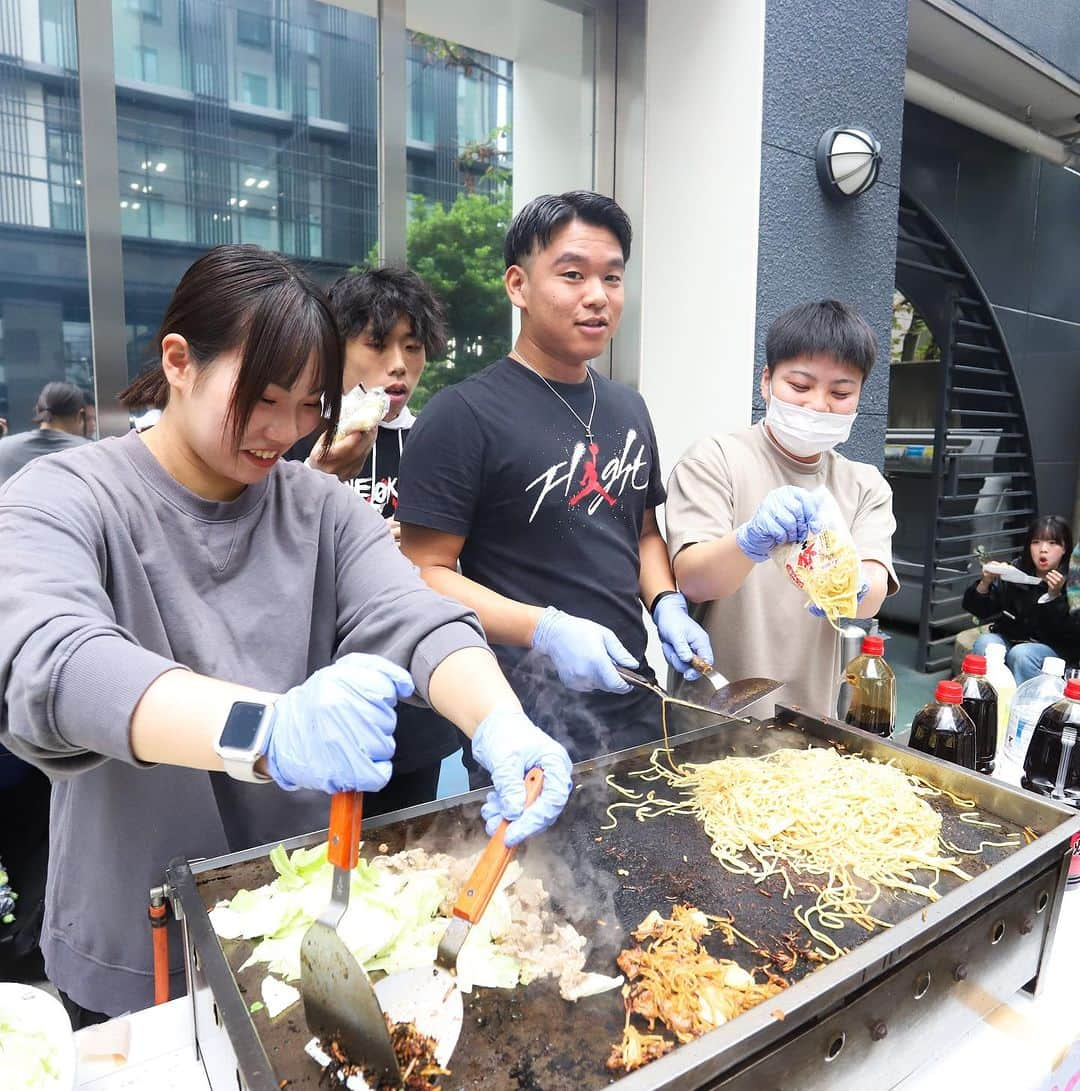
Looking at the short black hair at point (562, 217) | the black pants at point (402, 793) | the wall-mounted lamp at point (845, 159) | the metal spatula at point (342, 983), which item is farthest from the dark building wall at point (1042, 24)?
the metal spatula at point (342, 983)

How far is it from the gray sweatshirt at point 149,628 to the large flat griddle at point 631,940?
0.18 m

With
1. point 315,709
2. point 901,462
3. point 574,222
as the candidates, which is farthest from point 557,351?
point 901,462

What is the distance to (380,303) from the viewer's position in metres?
2.79

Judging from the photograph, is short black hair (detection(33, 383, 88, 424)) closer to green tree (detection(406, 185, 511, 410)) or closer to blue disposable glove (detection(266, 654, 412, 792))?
green tree (detection(406, 185, 511, 410))

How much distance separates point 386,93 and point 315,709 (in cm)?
343

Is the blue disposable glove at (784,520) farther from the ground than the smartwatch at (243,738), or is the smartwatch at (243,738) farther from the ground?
the blue disposable glove at (784,520)

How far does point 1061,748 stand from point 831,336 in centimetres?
139

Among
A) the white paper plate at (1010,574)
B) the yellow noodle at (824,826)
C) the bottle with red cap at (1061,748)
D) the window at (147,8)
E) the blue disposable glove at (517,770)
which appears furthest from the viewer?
the white paper plate at (1010,574)

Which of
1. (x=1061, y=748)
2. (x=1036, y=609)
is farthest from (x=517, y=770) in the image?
(x=1036, y=609)

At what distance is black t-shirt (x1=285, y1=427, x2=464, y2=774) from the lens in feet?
9.14

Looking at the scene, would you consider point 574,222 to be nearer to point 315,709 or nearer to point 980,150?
point 315,709

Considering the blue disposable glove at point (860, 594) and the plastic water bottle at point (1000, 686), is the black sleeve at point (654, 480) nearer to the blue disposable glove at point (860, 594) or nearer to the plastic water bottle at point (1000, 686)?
the blue disposable glove at point (860, 594)

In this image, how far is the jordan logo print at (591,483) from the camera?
2533 mm

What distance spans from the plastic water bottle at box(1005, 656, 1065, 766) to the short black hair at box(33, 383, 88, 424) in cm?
345
